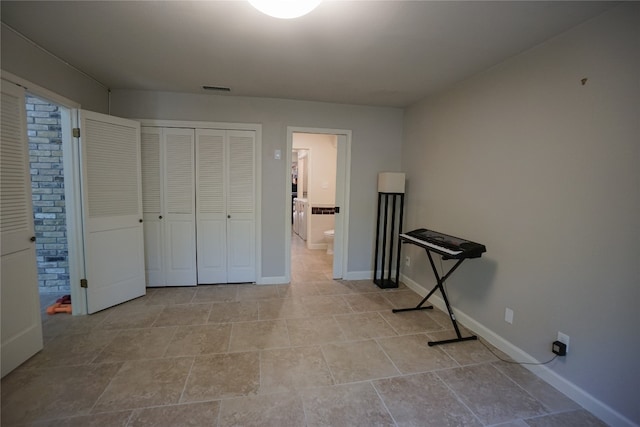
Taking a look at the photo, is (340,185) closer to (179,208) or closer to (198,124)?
(198,124)

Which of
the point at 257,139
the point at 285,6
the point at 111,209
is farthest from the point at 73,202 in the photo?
the point at 285,6

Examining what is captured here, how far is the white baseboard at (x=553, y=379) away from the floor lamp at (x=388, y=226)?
1.13 meters

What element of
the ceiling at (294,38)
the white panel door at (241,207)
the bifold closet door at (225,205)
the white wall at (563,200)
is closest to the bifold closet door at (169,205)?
the bifold closet door at (225,205)

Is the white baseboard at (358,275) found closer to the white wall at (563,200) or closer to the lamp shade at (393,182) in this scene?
the lamp shade at (393,182)

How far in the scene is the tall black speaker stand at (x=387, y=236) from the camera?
152 inches

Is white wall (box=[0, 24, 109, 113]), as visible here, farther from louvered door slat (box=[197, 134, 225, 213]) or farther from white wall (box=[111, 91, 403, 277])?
louvered door slat (box=[197, 134, 225, 213])

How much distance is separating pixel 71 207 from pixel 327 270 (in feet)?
10.6

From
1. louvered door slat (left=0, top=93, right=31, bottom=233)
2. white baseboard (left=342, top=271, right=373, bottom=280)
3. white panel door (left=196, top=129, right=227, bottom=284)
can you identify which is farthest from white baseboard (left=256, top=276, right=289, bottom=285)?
louvered door slat (left=0, top=93, right=31, bottom=233)

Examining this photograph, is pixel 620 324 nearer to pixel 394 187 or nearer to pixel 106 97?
pixel 394 187

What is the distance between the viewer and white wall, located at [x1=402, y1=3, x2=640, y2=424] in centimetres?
163

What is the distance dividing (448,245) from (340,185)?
184 centimetres

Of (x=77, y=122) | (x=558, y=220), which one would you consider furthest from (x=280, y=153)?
(x=558, y=220)

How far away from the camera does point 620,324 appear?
1.66 m

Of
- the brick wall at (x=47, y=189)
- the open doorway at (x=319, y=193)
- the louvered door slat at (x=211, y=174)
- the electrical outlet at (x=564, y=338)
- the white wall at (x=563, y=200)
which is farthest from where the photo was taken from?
the open doorway at (x=319, y=193)
